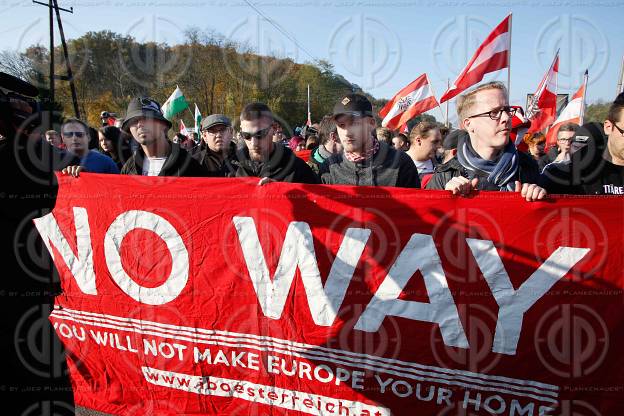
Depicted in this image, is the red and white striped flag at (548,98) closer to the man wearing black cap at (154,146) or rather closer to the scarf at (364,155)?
the scarf at (364,155)

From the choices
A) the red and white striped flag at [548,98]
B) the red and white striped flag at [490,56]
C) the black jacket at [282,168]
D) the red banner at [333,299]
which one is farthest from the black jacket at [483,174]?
the red and white striped flag at [548,98]

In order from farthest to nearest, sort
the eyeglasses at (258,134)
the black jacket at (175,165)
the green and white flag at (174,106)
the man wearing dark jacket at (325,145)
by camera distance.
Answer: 1. the green and white flag at (174,106)
2. the man wearing dark jacket at (325,145)
3. the black jacket at (175,165)
4. the eyeglasses at (258,134)

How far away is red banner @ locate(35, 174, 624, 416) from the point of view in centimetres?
214

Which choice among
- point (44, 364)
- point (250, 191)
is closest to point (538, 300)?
point (250, 191)

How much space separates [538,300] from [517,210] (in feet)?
1.54

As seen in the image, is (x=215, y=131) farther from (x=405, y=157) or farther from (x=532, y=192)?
(x=532, y=192)

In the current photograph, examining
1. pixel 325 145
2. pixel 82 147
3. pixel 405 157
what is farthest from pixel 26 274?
pixel 325 145

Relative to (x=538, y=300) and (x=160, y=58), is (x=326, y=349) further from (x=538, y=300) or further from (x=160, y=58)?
(x=160, y=58)

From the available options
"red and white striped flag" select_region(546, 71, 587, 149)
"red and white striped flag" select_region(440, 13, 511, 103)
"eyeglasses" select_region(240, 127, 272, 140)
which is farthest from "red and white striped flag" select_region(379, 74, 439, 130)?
"eyeglasses" select_region(240, 127, 272, 140)

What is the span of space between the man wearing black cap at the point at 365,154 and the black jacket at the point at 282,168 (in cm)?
35

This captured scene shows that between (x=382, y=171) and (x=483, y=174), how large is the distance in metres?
0.65

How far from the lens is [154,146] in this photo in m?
3.34

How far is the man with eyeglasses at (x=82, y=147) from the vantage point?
13.5 ft

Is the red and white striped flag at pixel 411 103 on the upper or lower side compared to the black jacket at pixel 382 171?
upper
